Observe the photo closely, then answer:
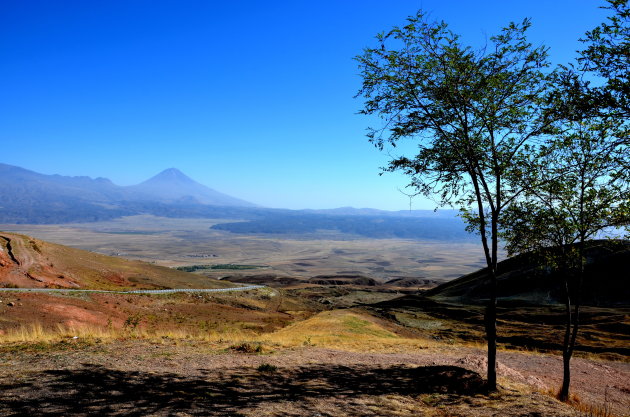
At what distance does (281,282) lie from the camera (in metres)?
98.6

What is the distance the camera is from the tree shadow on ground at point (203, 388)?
28.3 ft

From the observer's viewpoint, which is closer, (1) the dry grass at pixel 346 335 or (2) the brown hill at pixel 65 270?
(1) the dry grass at pixel 346 335

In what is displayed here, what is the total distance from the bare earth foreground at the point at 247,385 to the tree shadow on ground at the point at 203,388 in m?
0.03

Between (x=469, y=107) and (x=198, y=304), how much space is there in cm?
3647

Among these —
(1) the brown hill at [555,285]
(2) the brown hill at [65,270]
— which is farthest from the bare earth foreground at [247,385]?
(1) the brown hill at [555,285]

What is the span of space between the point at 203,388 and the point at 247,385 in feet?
4.54

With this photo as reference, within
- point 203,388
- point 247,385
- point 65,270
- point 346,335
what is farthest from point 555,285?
point 65,270

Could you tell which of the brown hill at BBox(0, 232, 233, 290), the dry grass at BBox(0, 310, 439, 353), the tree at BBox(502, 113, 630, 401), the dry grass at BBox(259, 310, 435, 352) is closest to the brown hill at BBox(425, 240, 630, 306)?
the dry grass at BBox(259, 310, 435, 352)

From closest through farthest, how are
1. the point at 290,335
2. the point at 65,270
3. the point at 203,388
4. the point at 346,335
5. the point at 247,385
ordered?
1. the point at 203,388
2. the point at 247,385
3. the point at 290,335
4. the point at 346,335
5. the point at 65,270

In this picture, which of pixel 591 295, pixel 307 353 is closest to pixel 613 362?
pixel 307 353

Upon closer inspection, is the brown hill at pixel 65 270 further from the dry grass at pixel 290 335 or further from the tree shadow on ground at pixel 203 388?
the tree shadow on ground at pixel 203 388

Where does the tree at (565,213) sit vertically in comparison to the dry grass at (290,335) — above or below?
above

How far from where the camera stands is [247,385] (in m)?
11.3

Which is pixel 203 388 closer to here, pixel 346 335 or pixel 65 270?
pixel 346 335
